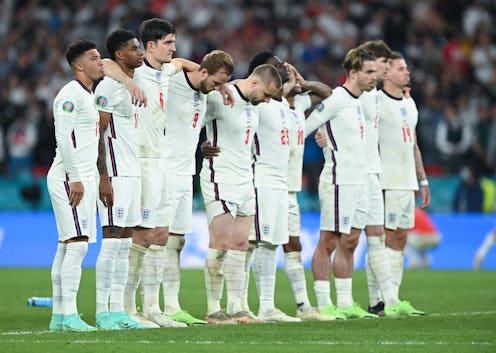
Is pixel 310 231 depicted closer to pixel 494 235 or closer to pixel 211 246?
pixel 494 235

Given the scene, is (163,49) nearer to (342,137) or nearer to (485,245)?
(342,137)

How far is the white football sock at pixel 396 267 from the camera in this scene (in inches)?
545

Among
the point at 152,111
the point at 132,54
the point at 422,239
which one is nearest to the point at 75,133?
the point at 132,54

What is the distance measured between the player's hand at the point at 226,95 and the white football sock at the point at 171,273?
58.6 inches

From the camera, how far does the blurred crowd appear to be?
78.2 feet

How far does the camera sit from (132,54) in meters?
10.8

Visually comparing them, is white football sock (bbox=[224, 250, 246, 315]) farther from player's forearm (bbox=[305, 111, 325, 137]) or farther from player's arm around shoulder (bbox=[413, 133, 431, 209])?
player's arm around shoulder (bbox=[413, 133, 431, 209])

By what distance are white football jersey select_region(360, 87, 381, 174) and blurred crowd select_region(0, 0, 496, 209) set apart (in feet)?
32.5

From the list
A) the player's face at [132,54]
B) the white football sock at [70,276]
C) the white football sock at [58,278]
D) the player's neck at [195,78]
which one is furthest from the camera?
the player's neck at [195,78]

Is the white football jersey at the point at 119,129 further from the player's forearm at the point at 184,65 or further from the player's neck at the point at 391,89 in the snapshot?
the player's neck at the point at 391,89

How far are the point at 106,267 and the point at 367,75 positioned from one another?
14.1 ft

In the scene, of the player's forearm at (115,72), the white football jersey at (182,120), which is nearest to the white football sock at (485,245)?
the white football jersey at (182,120)

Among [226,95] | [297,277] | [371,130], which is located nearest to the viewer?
[226,95]

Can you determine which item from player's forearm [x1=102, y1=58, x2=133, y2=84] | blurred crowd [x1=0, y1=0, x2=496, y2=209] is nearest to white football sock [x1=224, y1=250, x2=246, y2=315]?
player's forearm [x1=102, y1=58, x2=133, y2=84]
